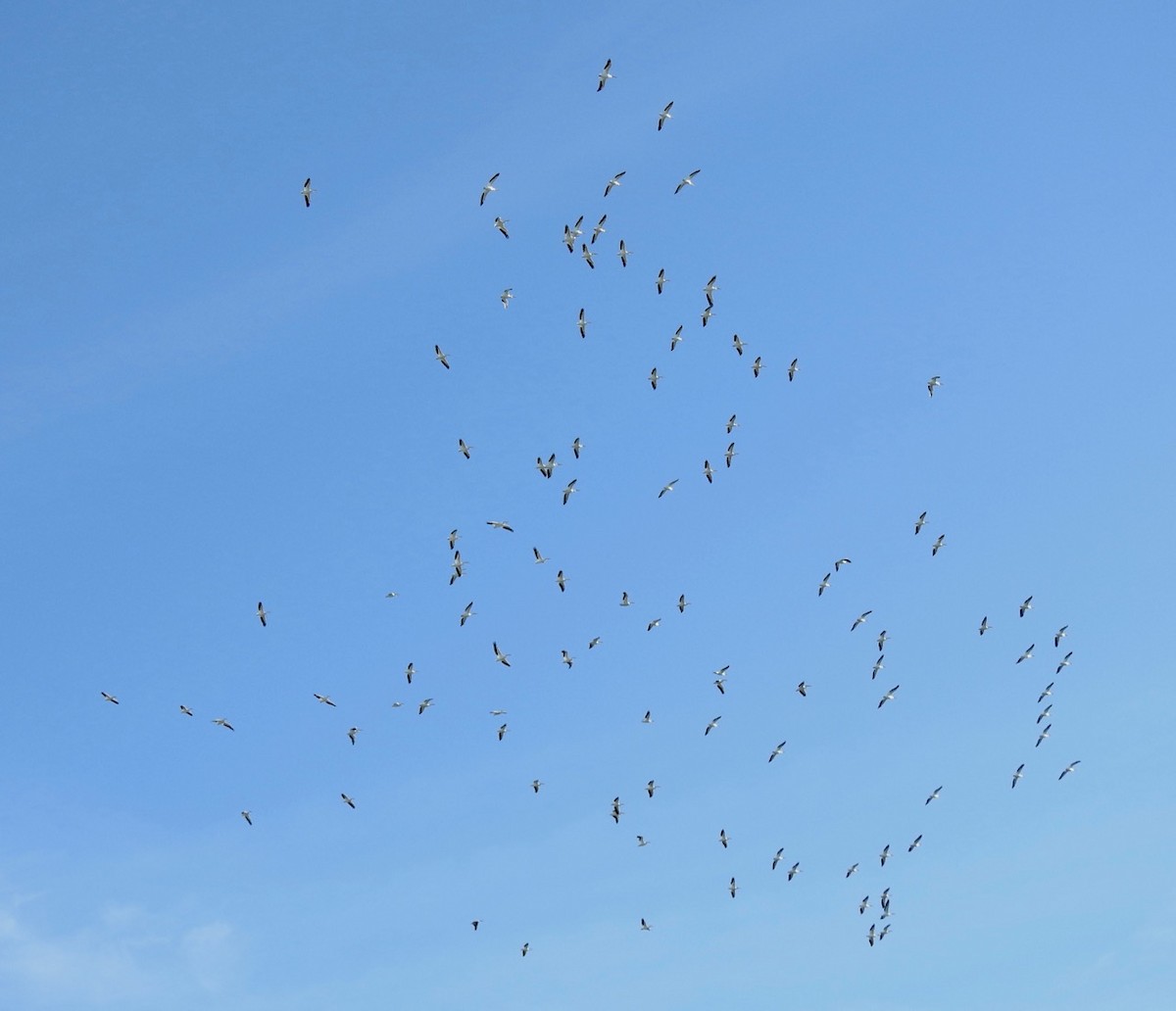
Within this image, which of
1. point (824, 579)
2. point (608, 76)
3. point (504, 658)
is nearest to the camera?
point (608, 76)

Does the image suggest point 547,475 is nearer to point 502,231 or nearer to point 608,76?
point 502,231

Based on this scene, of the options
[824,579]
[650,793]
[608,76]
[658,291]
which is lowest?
[650,793]

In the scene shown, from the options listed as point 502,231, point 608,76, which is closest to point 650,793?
point 502,231

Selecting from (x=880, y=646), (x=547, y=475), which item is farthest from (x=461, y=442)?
(x=880, y=646)

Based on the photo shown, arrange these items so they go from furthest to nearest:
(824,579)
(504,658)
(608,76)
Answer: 1. (824,579)
2. (504,658)
3. (608,76)

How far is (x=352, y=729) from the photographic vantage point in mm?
185875

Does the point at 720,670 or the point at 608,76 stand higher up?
the point at 608,76

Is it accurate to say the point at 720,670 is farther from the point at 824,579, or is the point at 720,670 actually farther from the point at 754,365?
the point at 754,365

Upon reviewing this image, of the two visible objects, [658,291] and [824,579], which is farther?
[824,579]

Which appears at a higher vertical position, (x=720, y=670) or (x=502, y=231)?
(x=502, y=231)

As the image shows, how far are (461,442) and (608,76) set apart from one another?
34429mm

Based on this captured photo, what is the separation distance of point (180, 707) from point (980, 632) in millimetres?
75609

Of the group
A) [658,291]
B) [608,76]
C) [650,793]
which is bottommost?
[650,793]

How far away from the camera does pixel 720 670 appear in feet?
585
